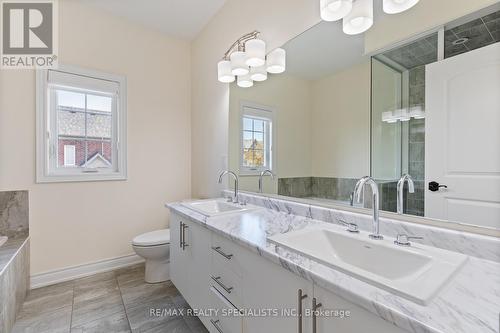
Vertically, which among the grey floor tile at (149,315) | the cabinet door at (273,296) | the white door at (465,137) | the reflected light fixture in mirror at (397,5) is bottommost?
the grey floor tile at (149,315)

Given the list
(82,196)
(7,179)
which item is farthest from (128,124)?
(7,179)

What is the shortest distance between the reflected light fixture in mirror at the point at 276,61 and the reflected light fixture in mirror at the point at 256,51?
5cm

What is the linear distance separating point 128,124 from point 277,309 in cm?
243

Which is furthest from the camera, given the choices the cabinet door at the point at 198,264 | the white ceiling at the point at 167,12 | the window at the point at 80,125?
the white ceiling at the point at 167,12

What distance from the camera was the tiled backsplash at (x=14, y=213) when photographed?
2037mm

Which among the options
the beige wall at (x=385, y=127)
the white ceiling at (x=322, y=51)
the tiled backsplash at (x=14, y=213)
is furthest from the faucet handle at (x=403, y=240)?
the tiled backsplash at (x=14, y=213)

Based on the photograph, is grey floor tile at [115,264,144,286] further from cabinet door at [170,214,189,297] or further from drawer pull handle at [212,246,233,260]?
drawer pull handle at [212,246,233,260]

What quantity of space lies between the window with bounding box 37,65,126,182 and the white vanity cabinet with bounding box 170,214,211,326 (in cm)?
119

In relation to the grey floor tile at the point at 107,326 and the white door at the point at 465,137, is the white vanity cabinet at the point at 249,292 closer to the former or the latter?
the grey floor tile at the point at 107,326

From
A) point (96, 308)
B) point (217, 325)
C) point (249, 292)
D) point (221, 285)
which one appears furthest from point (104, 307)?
point (249, 292)

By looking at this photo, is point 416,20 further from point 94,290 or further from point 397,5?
point 94,290

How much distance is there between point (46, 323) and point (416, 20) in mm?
2824

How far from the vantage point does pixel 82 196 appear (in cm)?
236

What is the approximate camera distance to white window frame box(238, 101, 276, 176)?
1812mm
